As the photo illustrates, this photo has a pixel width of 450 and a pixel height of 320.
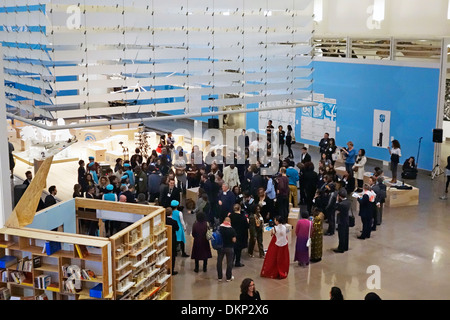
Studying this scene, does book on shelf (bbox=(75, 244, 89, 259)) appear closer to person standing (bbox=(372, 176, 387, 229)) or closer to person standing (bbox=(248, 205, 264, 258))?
person standing (bbox=(248, 205, 264, 258))

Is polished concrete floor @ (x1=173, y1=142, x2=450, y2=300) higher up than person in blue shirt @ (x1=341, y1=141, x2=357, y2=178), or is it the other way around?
person in blue shirt @ (x1=341, y1=141, x2=357, y2=178)

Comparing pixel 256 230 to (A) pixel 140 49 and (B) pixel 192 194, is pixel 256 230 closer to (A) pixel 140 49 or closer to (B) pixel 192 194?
(B) pixel 192 194

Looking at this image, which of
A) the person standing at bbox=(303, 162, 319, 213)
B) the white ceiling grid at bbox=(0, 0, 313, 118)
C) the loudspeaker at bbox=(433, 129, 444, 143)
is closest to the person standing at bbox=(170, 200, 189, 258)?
the white ceiling grid at bbox=(0, 0, 313, 118)

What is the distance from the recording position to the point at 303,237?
38.6ft

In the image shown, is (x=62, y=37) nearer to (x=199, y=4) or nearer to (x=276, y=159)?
(x=199, y=4)

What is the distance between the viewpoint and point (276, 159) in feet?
57.4

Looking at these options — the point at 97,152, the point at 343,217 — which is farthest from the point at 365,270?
the point at 97,152

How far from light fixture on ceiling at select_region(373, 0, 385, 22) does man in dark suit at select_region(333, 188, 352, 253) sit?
1082cm

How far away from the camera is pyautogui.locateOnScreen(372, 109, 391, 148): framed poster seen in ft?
67.2

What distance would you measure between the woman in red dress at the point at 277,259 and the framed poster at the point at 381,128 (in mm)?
10272

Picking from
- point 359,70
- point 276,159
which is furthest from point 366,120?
point 276,159

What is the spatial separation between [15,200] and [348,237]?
761 cm

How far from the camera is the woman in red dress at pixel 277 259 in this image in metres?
11.4

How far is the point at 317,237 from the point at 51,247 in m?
5.40
